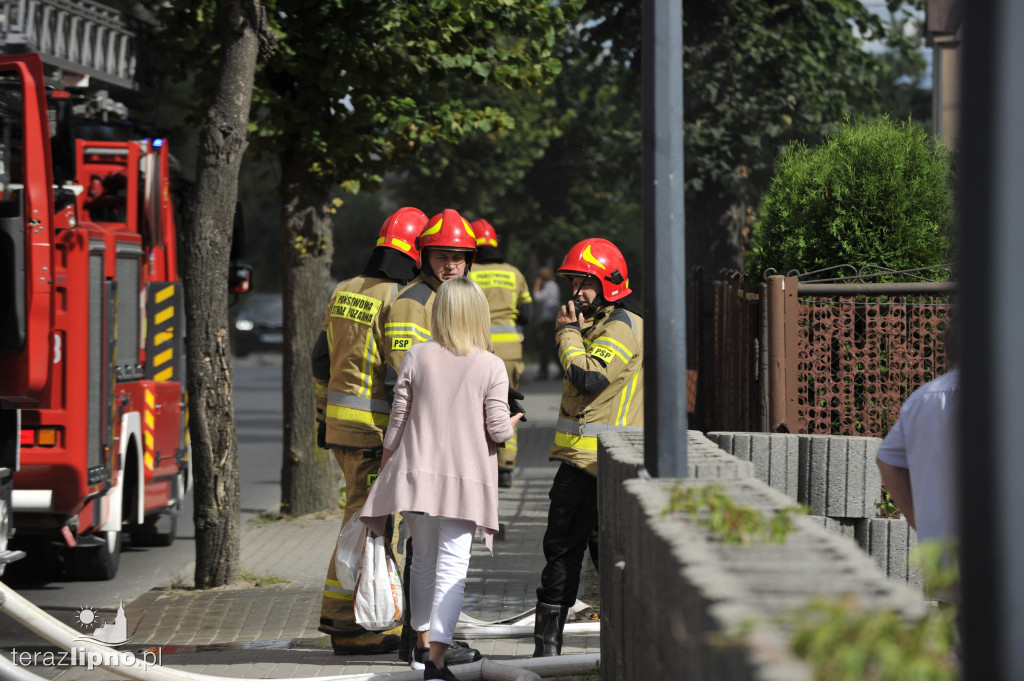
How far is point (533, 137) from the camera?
1022 inches

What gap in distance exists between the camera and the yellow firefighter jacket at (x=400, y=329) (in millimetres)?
6109

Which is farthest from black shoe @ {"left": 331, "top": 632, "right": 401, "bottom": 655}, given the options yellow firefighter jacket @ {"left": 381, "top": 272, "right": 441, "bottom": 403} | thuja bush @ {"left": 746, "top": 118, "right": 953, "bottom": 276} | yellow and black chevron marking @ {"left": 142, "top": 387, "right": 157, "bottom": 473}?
yellow and black chevron marking @ {"left": 142, "top": 387, "right": 157, "bottom": 473}

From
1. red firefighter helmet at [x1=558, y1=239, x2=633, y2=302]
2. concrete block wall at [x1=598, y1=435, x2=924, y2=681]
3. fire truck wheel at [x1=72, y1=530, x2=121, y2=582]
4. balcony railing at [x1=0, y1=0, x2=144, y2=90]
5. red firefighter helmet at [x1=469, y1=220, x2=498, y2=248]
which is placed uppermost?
balcony railing at [x1=0, y1=0, x2=144, y2=90]

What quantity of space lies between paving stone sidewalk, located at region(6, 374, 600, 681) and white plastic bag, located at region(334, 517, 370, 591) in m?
0.42

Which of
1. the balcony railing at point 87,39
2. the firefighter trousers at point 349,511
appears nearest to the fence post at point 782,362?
the firefighter trousers at point 349,511

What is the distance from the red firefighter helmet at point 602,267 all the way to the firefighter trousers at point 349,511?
122 centimetres

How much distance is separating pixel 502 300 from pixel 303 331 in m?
1.66

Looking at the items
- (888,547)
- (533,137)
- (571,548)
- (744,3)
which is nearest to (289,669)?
(571,548)

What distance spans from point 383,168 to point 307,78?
1001 millimetres

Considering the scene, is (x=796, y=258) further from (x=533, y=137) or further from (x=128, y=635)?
(x=533, y=137)

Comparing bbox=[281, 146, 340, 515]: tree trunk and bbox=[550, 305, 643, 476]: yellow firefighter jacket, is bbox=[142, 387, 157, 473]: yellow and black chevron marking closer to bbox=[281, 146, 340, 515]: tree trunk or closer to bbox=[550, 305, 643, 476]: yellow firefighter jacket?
bbox=[281, 146, 340, 515]: tree trunk

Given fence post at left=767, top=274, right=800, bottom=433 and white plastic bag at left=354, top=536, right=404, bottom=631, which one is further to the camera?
fence post at left=767, top=274, right=800, bottom=433

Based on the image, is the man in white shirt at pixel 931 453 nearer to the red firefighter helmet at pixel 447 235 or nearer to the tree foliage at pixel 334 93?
the red firefighter helmet at pixel 447 235

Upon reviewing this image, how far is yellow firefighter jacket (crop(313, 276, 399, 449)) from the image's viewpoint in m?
6.25
